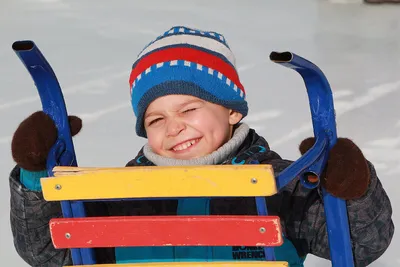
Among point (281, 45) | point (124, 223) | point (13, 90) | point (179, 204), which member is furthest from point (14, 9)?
point (124, 223)

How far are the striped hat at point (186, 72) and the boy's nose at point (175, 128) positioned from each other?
0.06 m

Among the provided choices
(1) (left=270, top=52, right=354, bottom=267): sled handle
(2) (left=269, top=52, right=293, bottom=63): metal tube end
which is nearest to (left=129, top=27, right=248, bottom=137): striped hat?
(1) (left=270, top=52, right=354, bottom=267): sled handle

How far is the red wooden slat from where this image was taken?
1.09m

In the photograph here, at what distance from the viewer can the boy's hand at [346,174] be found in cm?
125

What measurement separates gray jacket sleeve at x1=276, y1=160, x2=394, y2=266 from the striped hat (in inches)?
6.9

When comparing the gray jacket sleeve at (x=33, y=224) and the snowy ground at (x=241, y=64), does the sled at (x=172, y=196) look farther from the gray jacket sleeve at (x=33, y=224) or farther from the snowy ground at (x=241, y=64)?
the snowy ground at (x=241, y=64)

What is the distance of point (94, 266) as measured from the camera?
1.17 metres

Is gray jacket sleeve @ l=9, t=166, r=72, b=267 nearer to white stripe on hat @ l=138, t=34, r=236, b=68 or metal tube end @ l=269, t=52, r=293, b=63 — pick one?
white stripe on hat @ l=138, t=34, r=236, b=68

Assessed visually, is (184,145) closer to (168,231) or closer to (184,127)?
(184,127)

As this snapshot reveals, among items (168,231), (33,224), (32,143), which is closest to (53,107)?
(32,143)

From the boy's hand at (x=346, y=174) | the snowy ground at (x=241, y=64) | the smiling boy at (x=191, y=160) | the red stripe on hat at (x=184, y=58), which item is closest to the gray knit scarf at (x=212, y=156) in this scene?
the smiling boy at (x=191, y=160)

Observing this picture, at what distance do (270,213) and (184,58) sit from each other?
324 millimetres

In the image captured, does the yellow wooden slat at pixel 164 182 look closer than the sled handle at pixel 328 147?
Yes

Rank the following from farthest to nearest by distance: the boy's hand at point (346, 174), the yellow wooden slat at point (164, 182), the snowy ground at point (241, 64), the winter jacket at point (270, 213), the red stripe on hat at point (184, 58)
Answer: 1. the snowy ground at point (241, 64)
2. the red stripe on hat at point (184, 58)
3. the winter jacket at point (270, 213)
4. the boy's hand at point (346, 174)
5. the yellow wooden slat at point (164, 182)
